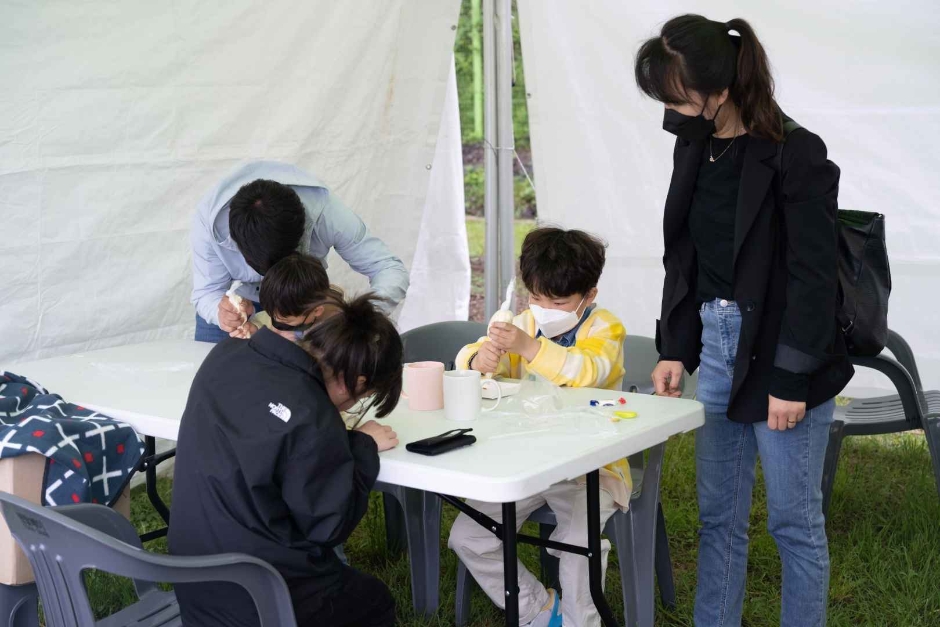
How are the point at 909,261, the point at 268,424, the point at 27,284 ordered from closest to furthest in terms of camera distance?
the point at 268,424
the point at 27,284
the point at 909,261

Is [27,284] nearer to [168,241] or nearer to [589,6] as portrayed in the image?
[168,241]

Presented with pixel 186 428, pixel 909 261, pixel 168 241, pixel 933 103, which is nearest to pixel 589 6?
pixel 933 103

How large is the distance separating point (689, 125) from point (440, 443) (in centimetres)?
81

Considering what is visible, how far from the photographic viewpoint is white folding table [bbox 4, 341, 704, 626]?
1582 millimetres

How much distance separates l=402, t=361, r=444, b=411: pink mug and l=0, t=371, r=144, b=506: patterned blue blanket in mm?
597

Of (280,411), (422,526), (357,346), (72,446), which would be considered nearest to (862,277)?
(357,346)

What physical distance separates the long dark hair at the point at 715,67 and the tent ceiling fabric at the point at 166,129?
2.05 meters

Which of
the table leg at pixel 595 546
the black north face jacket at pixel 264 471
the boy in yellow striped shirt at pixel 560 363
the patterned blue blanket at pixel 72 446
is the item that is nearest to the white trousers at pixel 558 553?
the boy in yellow striped shirt at pixel 560 363

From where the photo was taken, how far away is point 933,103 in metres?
3.31

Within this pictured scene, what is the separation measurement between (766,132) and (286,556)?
1.18 m

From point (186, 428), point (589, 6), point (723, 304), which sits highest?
point (589, 6)

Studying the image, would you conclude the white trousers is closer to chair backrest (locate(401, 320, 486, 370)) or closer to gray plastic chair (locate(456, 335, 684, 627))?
gray plastic chair (locate(456, 335, 684, 627))

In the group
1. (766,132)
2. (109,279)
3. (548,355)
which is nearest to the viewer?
(766,132)

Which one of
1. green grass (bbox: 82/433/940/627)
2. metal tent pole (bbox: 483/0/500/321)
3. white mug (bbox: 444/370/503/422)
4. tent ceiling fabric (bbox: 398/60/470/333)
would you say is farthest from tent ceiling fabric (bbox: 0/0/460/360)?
white mug (bbox: 444/370/503/422)
